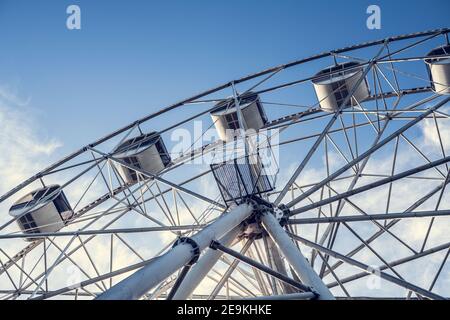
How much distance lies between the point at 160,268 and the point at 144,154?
1196 cm

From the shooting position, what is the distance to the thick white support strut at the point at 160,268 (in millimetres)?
5766

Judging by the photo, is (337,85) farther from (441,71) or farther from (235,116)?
(235,116)

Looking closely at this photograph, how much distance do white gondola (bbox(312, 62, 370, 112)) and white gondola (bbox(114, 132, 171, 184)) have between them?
6797 mm

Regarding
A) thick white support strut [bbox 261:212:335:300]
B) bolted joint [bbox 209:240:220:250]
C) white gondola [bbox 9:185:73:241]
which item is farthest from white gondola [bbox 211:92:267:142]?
bolted joint [bbox 209:240:220:250]

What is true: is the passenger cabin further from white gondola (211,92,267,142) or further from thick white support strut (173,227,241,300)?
white gondola (211,92,267,142)

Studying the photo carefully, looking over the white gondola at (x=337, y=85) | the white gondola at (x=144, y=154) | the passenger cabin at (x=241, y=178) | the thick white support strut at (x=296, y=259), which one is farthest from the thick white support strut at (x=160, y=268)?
the white gondola at (x=337, y=85)

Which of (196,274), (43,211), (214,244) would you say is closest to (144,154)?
(43,211)

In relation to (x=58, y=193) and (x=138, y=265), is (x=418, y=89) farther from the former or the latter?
(x=58, y=193)

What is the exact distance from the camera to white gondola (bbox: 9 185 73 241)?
58.9 feet

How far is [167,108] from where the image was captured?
1778cm

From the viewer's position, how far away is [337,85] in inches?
709
